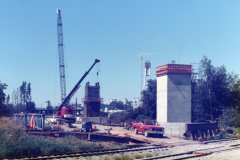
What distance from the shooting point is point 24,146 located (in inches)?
870

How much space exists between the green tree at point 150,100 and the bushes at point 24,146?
40.1 m

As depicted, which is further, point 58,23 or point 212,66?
point 58,23

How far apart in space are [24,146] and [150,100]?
1915 inches

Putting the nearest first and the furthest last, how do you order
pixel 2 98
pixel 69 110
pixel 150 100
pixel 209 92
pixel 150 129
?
pixel 150 129 < pixel 2 98 < pixel 209 92 < pixel 69 110 < pixel 150 100

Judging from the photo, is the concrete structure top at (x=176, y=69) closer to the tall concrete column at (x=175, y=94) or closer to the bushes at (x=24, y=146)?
the tall concrete column at (x=175, y=94)

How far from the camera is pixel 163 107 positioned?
51.8 meters

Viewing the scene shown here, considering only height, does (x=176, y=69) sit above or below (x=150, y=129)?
above

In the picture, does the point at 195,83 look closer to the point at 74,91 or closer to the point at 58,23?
the point at 74,91

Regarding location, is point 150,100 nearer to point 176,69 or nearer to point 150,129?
point 176,69

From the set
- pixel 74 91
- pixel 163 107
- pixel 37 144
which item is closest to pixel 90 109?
pixel 74 91

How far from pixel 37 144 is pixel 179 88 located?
31115 millimetres

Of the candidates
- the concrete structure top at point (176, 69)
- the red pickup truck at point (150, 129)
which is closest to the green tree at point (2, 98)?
the red pickup truck at point (150, 129)

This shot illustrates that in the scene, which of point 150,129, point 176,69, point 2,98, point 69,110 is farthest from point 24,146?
point 69,110

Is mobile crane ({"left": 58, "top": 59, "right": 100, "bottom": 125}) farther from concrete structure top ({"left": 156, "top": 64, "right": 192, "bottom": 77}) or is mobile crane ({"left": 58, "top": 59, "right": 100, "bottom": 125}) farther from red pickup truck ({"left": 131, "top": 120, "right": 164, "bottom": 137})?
red pickup truck ({"left": 131, "top": 120, "right": 164, "bottom": 137})
